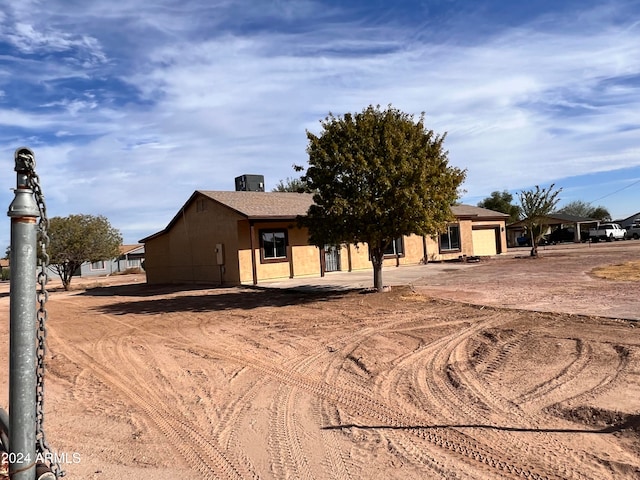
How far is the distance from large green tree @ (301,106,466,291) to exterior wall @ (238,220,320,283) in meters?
7.77

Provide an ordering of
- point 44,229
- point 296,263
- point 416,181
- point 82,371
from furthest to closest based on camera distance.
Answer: point 296,263, point 416,181, point 82,371, point 44,229

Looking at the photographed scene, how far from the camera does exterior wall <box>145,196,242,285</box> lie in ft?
81.9

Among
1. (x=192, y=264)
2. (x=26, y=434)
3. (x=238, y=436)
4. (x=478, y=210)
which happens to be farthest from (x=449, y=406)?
(x=478, y=210)

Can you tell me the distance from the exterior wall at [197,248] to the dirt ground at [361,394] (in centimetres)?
1168

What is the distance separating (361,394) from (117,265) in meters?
59.4

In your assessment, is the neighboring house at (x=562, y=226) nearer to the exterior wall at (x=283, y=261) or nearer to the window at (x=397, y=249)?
the window at (x=397, y=249)

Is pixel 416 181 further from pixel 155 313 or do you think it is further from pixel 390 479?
pixel 390 479

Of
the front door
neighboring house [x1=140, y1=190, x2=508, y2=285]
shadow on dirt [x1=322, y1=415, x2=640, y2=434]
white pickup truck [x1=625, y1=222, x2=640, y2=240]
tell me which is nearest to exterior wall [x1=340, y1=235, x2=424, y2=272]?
neighboring house [x1=140, y1=190, x2=508, y2=285]

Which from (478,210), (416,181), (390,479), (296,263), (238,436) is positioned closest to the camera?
(390,479)

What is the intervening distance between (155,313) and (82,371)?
7.41 meters

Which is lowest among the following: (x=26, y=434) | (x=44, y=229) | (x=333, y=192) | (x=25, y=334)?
(x=26, y=434)

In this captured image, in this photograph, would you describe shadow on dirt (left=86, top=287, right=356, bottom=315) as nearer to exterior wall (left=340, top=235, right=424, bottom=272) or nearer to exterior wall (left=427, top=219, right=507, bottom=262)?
exterior wall (left=340, top=235, right=424, bottom=272)

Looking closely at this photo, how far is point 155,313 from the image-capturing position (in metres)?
15.9

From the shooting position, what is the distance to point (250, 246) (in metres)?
24.5
